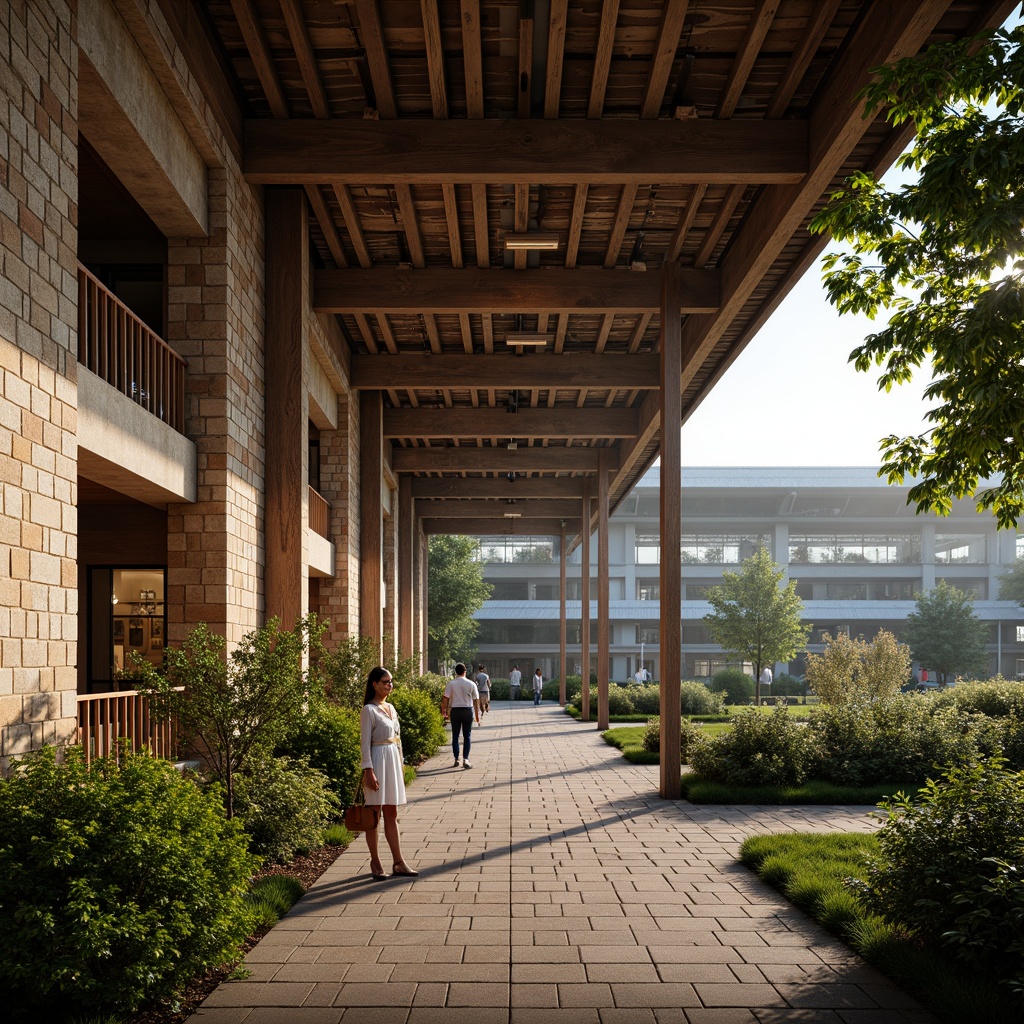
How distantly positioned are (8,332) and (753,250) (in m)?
8.19

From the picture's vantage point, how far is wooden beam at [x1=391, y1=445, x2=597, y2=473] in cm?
A: 2545

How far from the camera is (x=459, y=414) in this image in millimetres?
21719

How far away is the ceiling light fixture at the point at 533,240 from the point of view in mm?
12156

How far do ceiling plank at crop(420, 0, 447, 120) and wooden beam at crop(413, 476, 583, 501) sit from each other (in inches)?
781

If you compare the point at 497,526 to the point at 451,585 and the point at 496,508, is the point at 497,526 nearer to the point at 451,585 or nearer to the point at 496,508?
the point at 496,508

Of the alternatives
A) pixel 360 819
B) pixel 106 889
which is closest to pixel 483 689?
pixel 360 819

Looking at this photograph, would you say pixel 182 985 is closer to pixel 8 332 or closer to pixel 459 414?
pixel 8 332

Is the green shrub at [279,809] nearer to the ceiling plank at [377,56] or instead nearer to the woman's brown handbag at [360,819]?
the woman's brown handbag at [360,819]

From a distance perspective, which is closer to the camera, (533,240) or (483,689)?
(533,240)

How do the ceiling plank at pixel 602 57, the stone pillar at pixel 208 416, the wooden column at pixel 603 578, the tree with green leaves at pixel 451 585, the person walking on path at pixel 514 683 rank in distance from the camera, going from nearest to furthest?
the ceiling plank at pixel 602 57 < the stone pillar at pixel 208 416 < the wooden column at pixel 603 578 < the tree with green leaves at pixel 451 585 < the person walking on path at pixel 514 683

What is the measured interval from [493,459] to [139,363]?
16605 mm

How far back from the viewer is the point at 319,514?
54.6ft

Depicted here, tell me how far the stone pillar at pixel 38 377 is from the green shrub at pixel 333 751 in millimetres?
3958

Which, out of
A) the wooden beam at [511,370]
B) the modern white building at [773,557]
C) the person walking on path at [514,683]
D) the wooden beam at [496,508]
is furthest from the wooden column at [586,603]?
the modern white building at [773,557]
